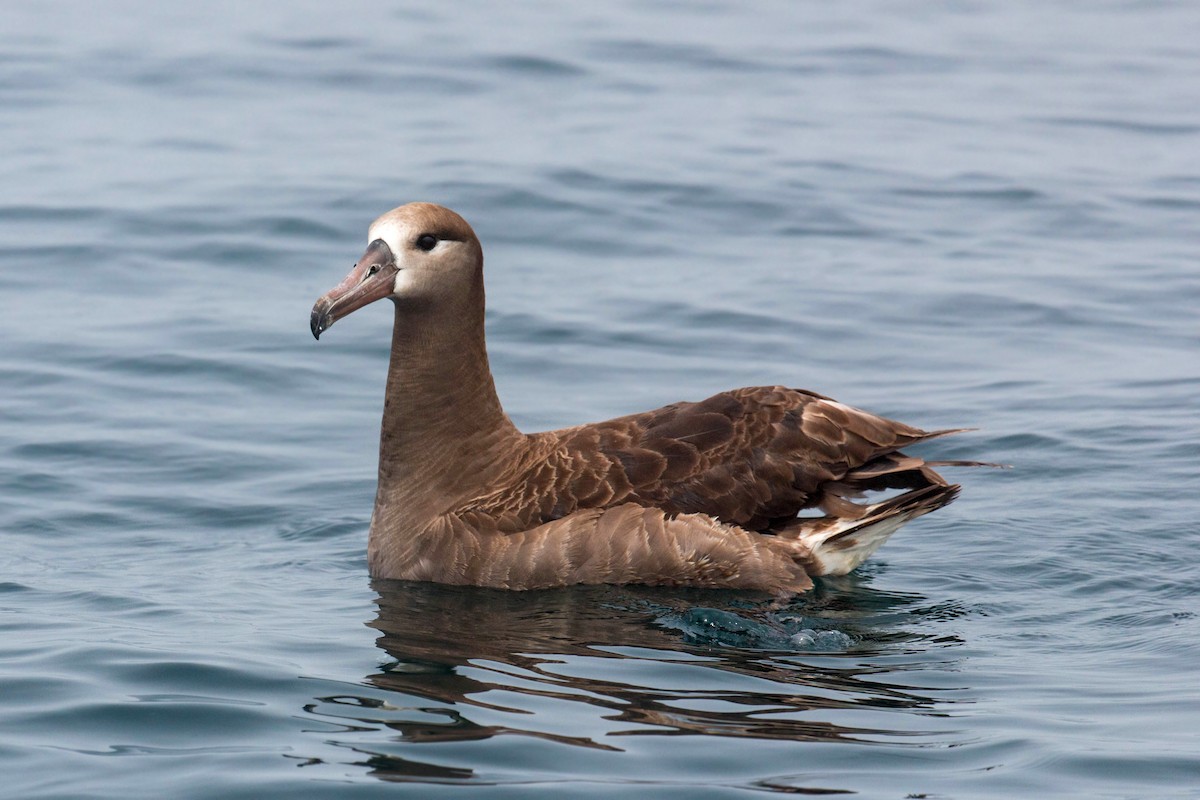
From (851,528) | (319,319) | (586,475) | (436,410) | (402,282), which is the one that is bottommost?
(851,528)

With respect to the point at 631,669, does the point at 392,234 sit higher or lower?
higher

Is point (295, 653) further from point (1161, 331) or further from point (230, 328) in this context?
point (1161, 331)

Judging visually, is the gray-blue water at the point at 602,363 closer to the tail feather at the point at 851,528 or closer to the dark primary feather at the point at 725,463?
the tail feather at the point at 851,528

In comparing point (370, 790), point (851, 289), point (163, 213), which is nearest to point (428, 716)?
point (370, 790)

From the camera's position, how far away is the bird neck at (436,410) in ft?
32.5

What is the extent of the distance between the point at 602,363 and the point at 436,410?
4.40m

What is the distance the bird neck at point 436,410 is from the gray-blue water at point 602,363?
630 mm

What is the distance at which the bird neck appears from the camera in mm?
9906

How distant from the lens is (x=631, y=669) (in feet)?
26.1

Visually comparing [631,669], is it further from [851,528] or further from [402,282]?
[402,282]

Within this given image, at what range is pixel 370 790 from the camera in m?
6.47

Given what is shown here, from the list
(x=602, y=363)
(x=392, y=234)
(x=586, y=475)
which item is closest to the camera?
(x=586, y=475)

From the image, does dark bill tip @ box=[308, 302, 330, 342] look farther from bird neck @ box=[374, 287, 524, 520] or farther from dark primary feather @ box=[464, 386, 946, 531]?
dark primary feather @ box=[464, 386, 946, 531]

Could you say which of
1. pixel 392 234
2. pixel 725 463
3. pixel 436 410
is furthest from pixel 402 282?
pixel 725 463
